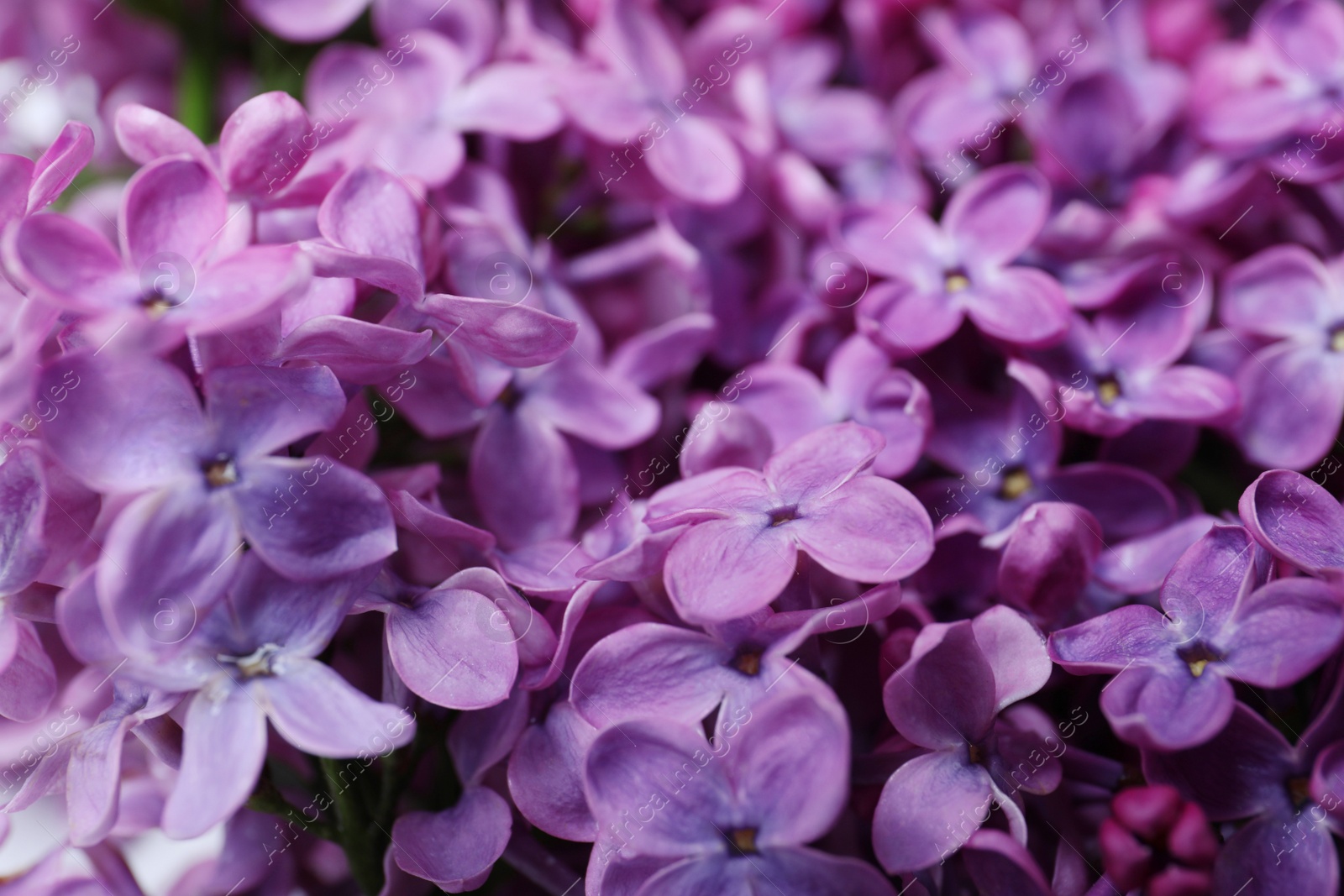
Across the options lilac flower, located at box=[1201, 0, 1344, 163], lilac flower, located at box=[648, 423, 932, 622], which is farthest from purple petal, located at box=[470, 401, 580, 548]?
lilac flower, located at box=[1201, 0, 1344, 163]

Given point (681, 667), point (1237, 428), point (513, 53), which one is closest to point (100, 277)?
point (681, 667)

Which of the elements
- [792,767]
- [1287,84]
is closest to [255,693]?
[792,767]

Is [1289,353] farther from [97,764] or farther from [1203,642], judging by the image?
[97,764]

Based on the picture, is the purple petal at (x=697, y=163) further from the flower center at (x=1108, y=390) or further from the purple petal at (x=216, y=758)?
the purple petal at (x=216, y=758)

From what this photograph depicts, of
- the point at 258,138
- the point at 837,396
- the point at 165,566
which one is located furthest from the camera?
the point at 837,396

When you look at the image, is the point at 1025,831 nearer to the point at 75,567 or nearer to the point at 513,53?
the point at 75,567

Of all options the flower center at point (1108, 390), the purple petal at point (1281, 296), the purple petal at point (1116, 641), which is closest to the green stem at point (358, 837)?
the purple petal at point (1116, 641)

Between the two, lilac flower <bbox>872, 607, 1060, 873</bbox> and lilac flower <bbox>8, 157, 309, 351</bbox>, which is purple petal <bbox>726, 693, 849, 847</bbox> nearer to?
lilac flower <bbox>872, 607, 1060, 873</bbox>
